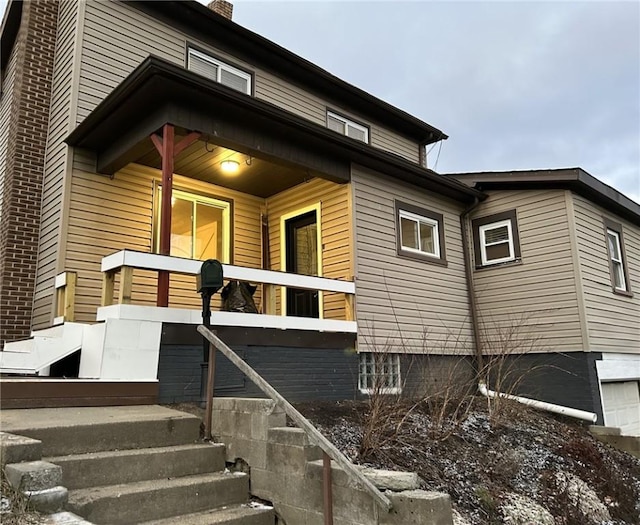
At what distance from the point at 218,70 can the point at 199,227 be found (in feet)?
9.61

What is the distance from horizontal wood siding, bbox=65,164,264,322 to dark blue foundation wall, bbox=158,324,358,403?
6.21ft

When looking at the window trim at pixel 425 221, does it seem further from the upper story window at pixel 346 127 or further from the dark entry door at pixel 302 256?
the upper story window at pixel 346 127

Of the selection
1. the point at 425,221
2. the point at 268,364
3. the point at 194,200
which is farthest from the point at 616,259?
the point at 194,200

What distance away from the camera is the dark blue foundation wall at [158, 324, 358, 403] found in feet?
18.0

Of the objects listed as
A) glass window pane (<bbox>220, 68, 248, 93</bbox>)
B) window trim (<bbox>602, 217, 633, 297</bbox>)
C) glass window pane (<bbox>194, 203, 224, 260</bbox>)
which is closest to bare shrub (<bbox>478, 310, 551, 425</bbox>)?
window trim (<bbox>602, 217, 633, 297</bbox>)

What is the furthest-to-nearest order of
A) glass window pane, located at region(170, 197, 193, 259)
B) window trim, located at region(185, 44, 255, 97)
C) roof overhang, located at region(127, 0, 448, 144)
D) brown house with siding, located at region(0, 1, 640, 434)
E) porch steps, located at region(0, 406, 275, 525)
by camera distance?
1. window trim, located at region(185, 44, 255, 97)
2. roof overhang, located at region(127, 0, 448, 144)
3. glass window pane, located at region(170, 197, 193, 259)
4. brown house with siding, located at region(0, 1, 640, 434)
5. porch steps, located at region(0, 406, 275, 525)

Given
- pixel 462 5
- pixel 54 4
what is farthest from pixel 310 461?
pixel 462 5

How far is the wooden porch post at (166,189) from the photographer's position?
5.77 m

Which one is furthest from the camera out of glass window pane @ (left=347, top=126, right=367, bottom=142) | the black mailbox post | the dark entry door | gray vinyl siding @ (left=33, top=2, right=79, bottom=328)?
glass window pane @ (left=347, top=126, right=367, bottom=142)

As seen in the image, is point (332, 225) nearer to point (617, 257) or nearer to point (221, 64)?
point (221, 64)

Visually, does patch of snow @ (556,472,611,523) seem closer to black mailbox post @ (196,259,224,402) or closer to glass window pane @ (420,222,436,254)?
black mailbox post @ (196,259,224,402)

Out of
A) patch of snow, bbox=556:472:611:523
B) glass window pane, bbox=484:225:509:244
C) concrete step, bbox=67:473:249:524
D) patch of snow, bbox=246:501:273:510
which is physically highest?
glass window pane, bbox=484:225:509:244

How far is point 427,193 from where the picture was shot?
388 inches

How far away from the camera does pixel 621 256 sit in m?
11.1
